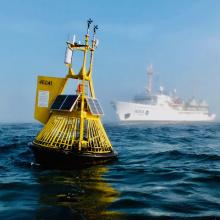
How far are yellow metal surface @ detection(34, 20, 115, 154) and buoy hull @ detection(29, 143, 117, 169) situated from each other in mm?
413

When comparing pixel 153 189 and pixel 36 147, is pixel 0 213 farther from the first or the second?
pixel 36 147

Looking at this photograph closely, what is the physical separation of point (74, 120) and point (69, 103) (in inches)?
38.0

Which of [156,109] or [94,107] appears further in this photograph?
[156,109]

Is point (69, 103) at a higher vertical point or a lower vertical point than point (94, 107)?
higher

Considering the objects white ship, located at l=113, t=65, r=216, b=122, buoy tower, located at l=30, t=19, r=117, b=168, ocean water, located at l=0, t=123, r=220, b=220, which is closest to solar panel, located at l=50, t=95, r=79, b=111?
buoy tower, located at l=30, t=19, r=117, b=168

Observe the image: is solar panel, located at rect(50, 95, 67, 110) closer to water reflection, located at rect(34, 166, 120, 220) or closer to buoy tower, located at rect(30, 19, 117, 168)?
buoy tower, located at rect(30, 19, 117, 168)

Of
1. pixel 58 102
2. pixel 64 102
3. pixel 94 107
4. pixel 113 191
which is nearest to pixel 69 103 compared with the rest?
pixel 64 102

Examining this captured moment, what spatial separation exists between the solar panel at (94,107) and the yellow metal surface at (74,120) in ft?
0.93

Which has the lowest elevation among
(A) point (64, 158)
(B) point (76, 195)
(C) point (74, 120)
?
(B) point (76, 195)

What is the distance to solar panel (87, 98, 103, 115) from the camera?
1754cm

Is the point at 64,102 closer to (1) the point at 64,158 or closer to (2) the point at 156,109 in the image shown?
(1) the point at 64,158

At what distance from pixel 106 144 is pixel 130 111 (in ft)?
341

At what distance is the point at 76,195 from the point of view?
11.8 m

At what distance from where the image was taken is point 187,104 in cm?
15112
